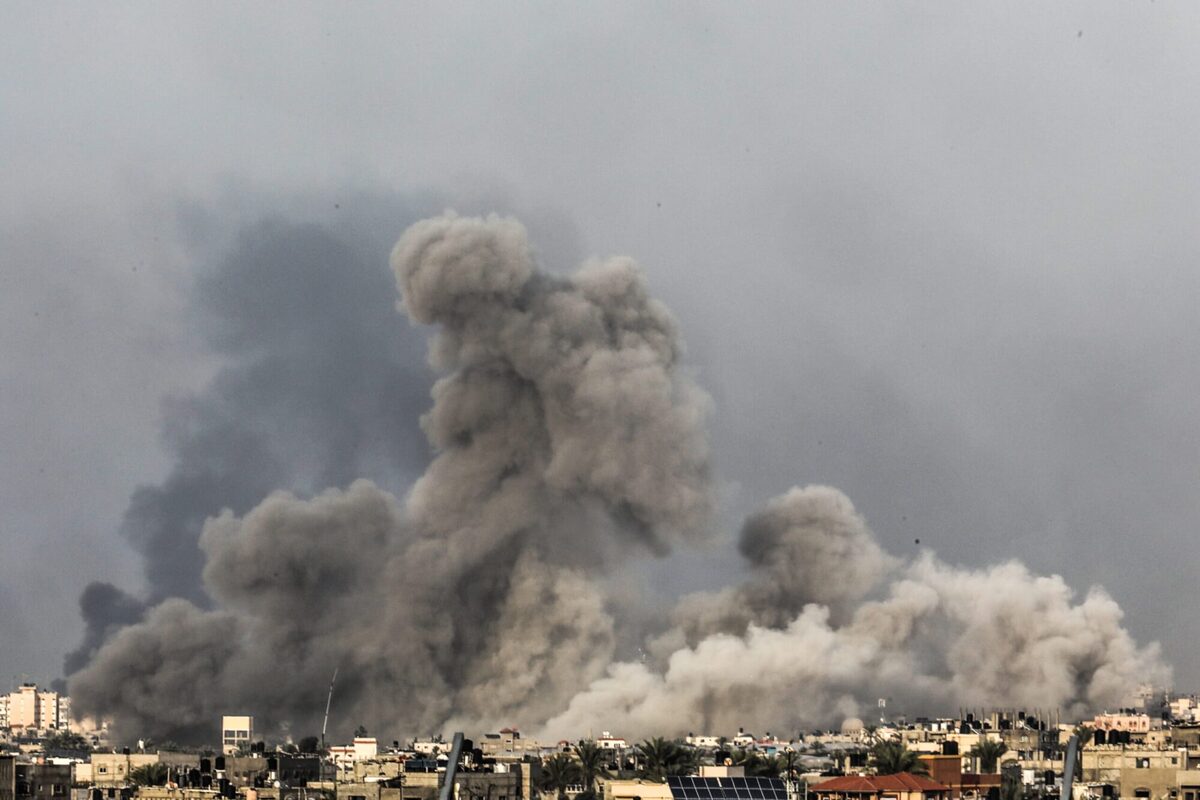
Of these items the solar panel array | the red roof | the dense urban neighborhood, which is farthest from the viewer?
the dense urban neighborhood

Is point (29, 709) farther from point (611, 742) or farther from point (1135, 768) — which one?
point (1135, 768)

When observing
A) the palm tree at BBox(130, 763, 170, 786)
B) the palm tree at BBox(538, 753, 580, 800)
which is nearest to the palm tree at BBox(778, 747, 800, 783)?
the palm tree at BBox(538, 753, 580, 800)

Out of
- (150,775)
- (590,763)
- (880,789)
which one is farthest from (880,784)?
(150,775)

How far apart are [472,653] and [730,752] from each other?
18802 millimetres

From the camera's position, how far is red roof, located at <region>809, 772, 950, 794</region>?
6266cm

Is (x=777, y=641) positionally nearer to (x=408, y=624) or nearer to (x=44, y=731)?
(x=408, y=624)

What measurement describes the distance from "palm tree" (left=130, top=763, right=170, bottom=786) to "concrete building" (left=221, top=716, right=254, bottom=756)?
15498 millimetres

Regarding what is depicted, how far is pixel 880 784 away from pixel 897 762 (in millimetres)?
6822

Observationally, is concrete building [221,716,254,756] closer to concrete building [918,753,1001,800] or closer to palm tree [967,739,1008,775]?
palm tree [967,739,1008,775]

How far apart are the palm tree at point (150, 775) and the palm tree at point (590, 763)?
11432 mm

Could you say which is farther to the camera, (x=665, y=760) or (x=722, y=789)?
(x=665, y=760)

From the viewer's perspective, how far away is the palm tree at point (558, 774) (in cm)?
7256

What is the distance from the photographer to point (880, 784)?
63.0 meters

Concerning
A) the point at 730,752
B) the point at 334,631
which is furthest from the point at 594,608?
the point at 730,752
